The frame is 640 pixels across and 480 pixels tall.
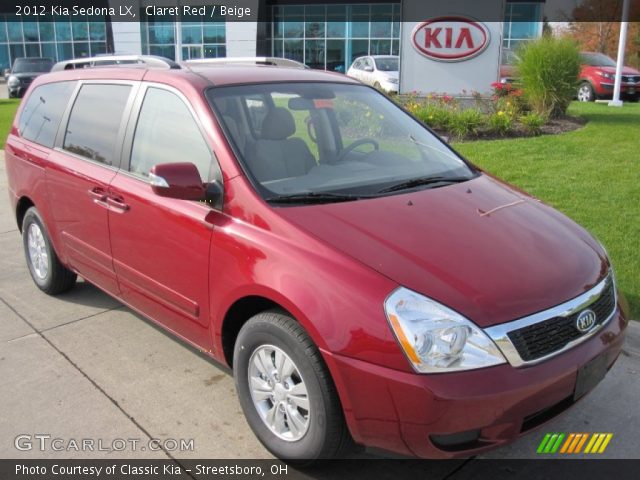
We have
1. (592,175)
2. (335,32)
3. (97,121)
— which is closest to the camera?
(97,121)

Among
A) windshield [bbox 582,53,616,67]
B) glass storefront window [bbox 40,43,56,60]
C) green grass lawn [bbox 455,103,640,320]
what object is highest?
glass storefront window [bbox 40,43,56,60]

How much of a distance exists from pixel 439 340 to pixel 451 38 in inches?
496

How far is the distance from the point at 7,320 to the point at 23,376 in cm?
99

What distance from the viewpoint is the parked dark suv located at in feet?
87.4

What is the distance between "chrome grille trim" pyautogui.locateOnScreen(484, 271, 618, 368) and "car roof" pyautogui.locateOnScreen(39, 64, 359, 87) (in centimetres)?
203

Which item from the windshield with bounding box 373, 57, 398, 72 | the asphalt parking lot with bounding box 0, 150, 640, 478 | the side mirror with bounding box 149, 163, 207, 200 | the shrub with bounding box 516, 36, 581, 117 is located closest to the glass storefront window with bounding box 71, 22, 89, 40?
the windshield with bounding box 373, 57, 398, 72

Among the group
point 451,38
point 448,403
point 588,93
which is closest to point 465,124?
point 451,38

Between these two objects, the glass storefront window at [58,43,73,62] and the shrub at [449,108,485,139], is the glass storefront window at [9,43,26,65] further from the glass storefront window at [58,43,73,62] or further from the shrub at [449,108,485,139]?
the shrub at [449,108,485,139]

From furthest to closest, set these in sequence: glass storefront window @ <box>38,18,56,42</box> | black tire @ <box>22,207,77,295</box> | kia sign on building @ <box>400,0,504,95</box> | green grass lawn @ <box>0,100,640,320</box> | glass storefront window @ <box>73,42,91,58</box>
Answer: glass storefront window @ <box>38,18,56,42</box>
glass storefront window @ <box>73,42,91,58</box>
kia sign on building @ <box>400,0,504,95</box>
green grass lawn @ <box>0,100,640,320</box>
black tire @ <box>22,207,77,295</box>

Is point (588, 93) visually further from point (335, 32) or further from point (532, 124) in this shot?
point (335, 32)

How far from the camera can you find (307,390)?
2658 millimetres

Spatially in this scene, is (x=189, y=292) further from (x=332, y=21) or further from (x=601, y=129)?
(x=332, y=21)

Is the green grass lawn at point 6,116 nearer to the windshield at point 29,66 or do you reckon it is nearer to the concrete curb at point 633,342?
the windshield at point 29,66

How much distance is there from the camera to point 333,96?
391 centimetres
